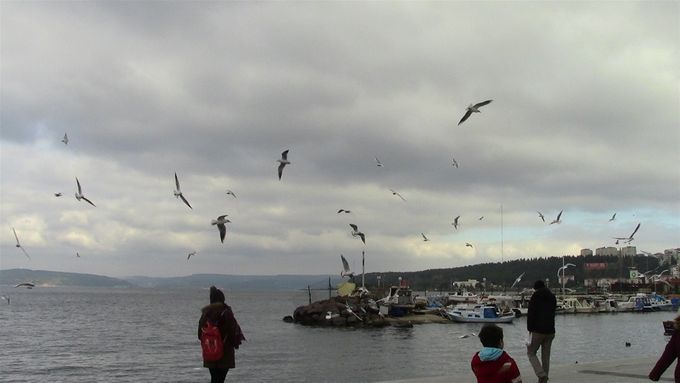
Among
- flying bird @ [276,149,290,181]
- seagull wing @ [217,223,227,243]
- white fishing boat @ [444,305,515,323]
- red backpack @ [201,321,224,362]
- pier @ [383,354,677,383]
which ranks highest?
flying bird @ [276,149,290,181]

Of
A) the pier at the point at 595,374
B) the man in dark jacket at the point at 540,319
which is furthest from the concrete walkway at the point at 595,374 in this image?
the man in dark jacket at the point at 540,319

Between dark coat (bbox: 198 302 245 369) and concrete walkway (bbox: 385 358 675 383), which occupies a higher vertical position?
dark coat (bbox: 198 302 245 369)

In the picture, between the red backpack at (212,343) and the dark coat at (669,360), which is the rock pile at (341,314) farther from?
the dark coat at (669,360)

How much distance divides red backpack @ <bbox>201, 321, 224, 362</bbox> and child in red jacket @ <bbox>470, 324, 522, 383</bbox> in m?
4.09

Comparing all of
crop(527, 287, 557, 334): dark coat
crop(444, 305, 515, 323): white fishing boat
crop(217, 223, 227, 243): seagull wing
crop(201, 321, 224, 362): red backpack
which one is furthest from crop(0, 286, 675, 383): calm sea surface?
crop(217, 223, 227, 243): seagull wing

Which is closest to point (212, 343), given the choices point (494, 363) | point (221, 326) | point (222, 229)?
point (221, 326)

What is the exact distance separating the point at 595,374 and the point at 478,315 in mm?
67711

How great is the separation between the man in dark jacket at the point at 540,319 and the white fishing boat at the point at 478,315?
69417mm

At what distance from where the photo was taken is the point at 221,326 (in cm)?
844

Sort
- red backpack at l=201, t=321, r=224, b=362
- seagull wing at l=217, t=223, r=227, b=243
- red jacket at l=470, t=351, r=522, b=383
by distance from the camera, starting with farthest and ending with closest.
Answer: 1. seagull wing at l=217, t=223, r=227, b=243
2. red backpack at l=201, t=321, r=224, b=362
3. red jacket at l=470, t=351, r=522, b=383

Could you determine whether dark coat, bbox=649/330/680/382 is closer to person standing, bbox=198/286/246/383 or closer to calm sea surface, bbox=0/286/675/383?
person standing, bbox=198/286/246/383

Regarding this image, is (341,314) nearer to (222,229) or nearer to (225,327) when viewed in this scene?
(222,229)

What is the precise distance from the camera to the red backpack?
27.4 ft

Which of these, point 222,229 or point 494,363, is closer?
point 494,363
